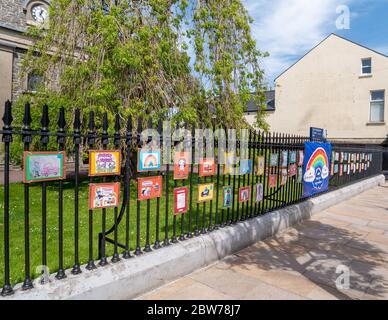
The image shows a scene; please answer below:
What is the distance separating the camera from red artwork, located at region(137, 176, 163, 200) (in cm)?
355

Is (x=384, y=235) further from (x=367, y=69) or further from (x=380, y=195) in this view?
(x=367, y=69)

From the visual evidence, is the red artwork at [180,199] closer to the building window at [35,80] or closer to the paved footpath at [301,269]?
the paved footpath at [301,269]

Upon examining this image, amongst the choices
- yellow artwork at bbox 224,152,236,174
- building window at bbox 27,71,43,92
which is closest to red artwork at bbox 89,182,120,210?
yellow artwork at bbox 224,152,236,174

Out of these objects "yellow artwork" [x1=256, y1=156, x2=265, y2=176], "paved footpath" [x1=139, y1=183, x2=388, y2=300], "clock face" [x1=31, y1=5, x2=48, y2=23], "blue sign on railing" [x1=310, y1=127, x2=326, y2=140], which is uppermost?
"clock face" [x1=31, y1=5, x2=48, y2=23]

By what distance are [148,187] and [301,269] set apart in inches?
94.5

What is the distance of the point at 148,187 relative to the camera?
144 inches

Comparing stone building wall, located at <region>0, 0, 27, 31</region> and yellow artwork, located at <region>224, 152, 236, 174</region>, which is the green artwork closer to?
yellow artwork, located at <region>224, 152, 236, 174</region>

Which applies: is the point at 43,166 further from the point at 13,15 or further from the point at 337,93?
the point at 337,93

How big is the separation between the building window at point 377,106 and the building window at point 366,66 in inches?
67.1

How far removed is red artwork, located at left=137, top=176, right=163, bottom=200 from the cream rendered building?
77.7 feet

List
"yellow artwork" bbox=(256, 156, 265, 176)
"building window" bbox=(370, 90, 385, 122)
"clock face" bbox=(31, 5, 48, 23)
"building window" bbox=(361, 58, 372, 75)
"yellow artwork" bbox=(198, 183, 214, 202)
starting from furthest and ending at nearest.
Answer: "building window" bbox=(361, 58, 372, 75) → "building window" bbox=(370, 90, 385, 122) → "clock face" bbox=(31, 5, 48, 23) → "yellow artwork" bbox=(256, 156, 265, 176) → "yellow artwork" bbox=(198, 183, 214, 202)

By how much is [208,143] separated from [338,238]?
3329 millimetres

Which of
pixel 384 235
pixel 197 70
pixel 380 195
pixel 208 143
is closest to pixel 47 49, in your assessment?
pixel 197 70

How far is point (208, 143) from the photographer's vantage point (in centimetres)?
434
